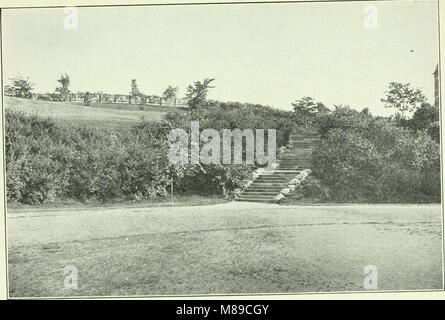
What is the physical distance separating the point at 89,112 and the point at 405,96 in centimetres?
662

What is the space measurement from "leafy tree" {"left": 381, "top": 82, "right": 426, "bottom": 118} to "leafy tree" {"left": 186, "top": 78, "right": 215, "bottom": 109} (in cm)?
373

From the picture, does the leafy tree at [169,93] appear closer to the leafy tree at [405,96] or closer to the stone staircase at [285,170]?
the stone staircase at [285,170]

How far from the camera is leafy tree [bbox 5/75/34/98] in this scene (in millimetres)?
7953

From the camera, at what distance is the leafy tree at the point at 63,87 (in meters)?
8.16

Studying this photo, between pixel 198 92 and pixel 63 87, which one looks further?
pixel 198 92

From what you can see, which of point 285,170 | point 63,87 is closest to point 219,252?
point 285,170

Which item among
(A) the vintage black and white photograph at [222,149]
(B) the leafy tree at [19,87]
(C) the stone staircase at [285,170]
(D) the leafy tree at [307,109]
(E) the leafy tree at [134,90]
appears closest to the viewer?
(A) the vintage black and white photograph at [222,149]

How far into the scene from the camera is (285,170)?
29.4ft

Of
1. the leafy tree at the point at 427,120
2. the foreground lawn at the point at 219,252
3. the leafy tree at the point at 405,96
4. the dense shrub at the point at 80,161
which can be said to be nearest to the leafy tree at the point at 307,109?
the leafy tree at the point at 405,96

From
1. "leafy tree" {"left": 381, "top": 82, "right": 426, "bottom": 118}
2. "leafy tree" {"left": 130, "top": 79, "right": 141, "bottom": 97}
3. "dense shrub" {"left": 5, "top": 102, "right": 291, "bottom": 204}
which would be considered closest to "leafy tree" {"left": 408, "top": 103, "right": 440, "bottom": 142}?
"leafy tree" {"left": 381, "top": 82, "right": 426, "bottom": 118}

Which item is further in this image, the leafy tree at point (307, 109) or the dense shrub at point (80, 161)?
the leafy tree at point (307, 109)

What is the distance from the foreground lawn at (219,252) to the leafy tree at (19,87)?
2.37m

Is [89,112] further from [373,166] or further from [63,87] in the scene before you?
[373,166]
